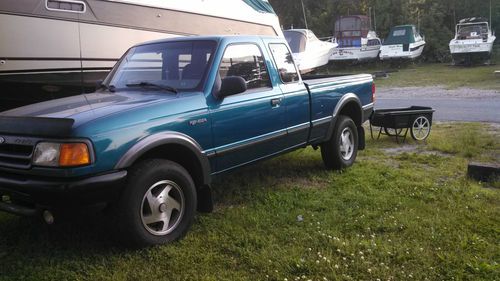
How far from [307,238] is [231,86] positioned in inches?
60.0

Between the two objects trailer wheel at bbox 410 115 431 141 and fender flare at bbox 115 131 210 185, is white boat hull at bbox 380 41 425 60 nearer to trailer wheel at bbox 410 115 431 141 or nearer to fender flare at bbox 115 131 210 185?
trailer wheel at bbox 410 115 431 141

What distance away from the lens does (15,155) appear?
3.74 metres

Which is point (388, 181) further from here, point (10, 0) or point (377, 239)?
point (10, 0)

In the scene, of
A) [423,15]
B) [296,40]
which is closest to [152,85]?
[296,40]

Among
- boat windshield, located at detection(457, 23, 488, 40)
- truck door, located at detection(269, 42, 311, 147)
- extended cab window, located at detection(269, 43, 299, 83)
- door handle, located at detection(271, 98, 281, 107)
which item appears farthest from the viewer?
boat windshield, located at detection(457, 23, 488, 40)

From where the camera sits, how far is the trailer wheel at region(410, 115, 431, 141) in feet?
27.9

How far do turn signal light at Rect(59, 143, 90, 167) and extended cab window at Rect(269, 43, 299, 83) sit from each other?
2.76 meters

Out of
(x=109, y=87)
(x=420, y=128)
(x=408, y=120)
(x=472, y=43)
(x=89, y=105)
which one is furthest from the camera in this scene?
(x=472, y=43)

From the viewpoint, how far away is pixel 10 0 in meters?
6.17

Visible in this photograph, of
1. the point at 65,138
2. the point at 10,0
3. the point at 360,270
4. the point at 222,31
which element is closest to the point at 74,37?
the point at 10,0

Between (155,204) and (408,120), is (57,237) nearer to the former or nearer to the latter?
(155,204)

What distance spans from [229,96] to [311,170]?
2348 mm

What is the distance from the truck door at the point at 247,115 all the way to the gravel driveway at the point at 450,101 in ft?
23.3

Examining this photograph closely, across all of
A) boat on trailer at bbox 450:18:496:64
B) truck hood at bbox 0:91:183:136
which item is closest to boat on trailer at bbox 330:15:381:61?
boat on trailer at bbox 450:18:496:64
